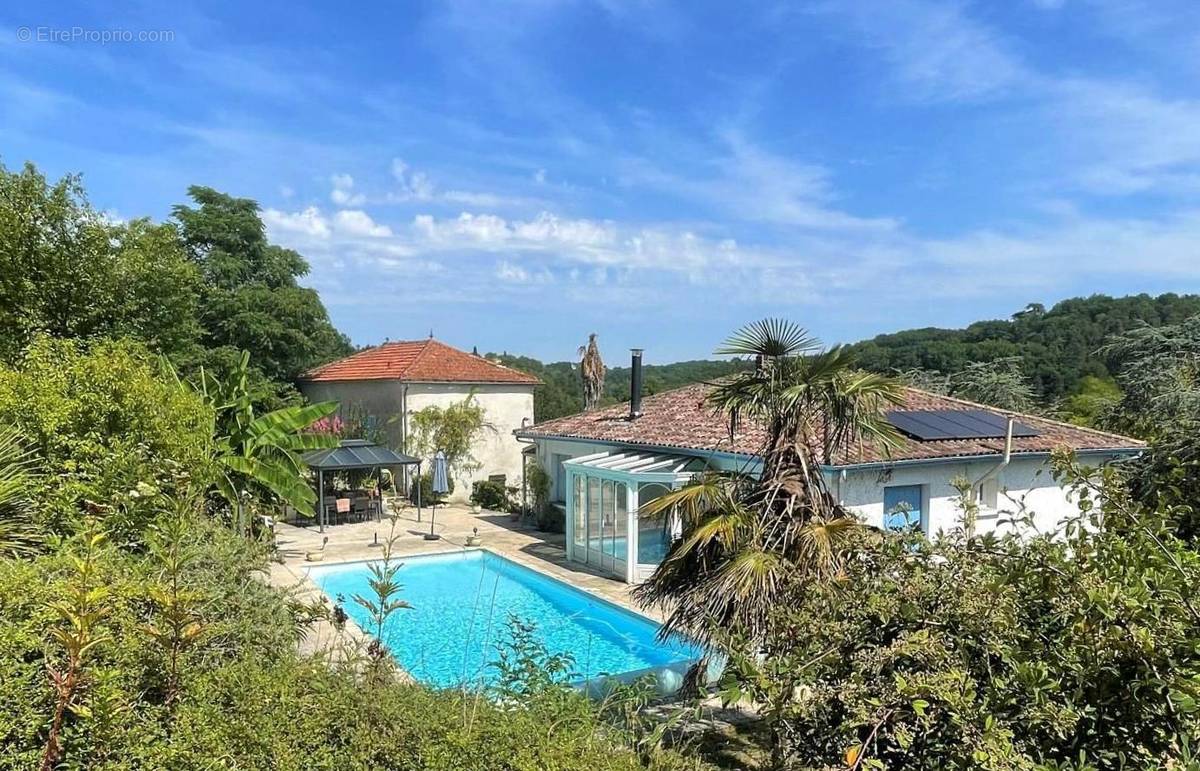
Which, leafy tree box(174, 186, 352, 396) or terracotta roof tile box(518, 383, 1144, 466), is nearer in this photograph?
terracotta roof tile box(518, 383, 1144, 466)

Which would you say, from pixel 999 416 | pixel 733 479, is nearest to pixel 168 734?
pixel 733 479

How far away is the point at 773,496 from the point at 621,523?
11.2 metres

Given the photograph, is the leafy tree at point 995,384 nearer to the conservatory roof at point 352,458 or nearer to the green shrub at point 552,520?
the green shrub at point 552,520

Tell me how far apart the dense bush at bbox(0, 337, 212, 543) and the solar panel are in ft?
49.7

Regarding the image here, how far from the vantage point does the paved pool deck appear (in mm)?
18880

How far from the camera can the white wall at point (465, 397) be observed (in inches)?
1387

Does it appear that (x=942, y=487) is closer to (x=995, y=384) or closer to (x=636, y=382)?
(x=636, y=382)

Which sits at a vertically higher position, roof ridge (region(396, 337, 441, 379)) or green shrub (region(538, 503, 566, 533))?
roof ridge (region(396, 337, 441, 379))

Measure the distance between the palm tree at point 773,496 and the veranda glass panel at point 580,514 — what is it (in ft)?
37.6

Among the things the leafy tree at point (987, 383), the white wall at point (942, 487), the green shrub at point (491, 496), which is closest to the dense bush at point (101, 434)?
the white wall at point (942, 487)

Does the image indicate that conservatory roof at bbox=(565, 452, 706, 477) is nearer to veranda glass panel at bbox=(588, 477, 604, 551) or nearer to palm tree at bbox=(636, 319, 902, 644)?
veranda glass panel at bbox=(588, 477, 604, 551)

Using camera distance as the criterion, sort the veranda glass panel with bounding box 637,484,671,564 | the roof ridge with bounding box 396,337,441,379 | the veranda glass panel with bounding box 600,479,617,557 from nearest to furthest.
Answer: the veranda glass panel with bounding box 637,484,671,564 → the veranda glass panel with bounding box 600,479,617,557 → the roof ridge with bounding box 396,337,441,379

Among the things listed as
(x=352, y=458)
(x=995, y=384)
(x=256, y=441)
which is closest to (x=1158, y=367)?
(x=995, y=384)

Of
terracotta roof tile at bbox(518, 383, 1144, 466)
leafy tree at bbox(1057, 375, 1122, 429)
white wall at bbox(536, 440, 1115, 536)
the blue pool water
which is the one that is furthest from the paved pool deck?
leafy tree at bbox(1057, 375, 1122, 429)
